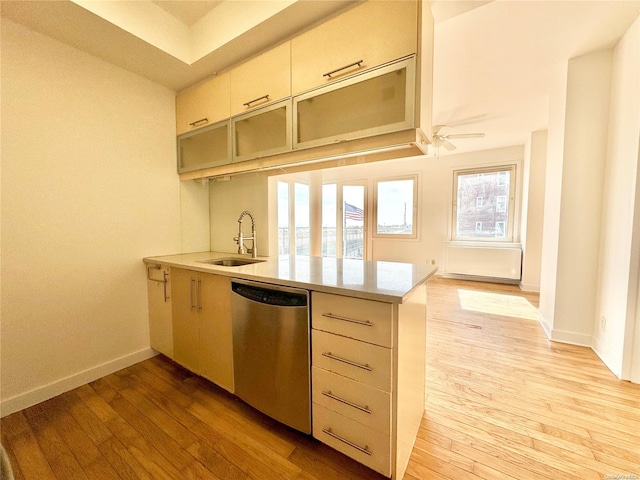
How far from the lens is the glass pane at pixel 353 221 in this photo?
6051 mm

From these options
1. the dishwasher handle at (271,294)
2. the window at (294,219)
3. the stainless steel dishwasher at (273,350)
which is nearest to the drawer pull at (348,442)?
the stainless steel dishwasher at (273,350)

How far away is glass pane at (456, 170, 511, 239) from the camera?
4.80 meters

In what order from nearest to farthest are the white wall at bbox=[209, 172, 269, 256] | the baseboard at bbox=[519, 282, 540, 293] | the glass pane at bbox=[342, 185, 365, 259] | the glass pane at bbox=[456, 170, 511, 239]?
the white wall at bbox=[209, 172, 269, 256], the baseboard at bbox=[519, 282, 540, 293], the glass pane at bbox=[456, 170, 511, 239], the glass pane at bbox=[342, 185, 365, 259]

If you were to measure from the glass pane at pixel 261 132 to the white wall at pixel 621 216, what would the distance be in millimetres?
2406

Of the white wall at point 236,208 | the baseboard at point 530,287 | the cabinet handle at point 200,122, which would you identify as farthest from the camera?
the baseboard at point 530,287

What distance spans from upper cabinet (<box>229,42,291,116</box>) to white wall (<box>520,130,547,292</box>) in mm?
4205

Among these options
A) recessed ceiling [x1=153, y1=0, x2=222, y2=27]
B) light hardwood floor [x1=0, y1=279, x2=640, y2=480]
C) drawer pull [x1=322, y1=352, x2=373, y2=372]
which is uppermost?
recessed ceiling [x1=153, y1=0, x2=222, y2=27]

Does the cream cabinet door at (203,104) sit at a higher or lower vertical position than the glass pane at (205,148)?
higher

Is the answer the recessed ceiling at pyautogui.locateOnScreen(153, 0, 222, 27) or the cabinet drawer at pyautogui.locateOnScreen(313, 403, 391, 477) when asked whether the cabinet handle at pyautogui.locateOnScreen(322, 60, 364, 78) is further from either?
the cabinet drawer at pyautogui.locateOnScreen(313, 403, 391, 477)

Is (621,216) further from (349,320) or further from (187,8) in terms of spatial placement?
(187,8)

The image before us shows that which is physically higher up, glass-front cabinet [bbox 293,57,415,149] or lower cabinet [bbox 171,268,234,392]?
glass-front cabinet [bbox 293,57,415,149]

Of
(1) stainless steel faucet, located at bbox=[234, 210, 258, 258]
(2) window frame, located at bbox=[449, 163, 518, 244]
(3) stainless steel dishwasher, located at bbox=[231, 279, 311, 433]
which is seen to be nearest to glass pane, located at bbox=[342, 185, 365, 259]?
(2) window frame, located at bbox=[449, 163, 518, 244]

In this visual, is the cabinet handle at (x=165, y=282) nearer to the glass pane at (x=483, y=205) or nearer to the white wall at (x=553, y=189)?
the white wall at (x=553, y=189)

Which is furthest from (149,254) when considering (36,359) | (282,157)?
(282,157)
